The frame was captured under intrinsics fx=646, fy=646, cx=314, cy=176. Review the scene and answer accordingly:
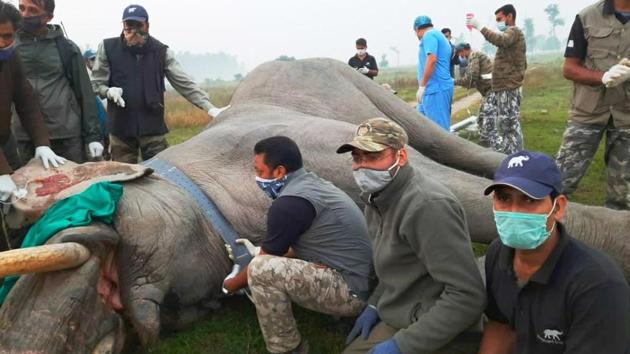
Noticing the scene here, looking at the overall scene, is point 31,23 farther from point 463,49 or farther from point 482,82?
point 463,49

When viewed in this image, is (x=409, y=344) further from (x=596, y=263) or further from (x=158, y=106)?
(x=158, y=106)

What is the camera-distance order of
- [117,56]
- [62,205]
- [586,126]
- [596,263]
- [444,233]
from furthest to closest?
[117,56] < [586,126] < [62,205] < [444,233] < [596,263]

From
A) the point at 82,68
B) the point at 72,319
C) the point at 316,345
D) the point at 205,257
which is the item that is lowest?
the point at 316,345

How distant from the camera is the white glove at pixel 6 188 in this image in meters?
3.81

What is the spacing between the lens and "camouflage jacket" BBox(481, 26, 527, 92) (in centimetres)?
868

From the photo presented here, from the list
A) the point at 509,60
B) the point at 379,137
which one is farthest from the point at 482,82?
the point at 379,137

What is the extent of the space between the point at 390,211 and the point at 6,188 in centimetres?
229

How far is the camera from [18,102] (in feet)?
15.6

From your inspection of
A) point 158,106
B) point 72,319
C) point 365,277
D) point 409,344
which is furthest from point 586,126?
point 72,319

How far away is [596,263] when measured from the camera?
2.39m

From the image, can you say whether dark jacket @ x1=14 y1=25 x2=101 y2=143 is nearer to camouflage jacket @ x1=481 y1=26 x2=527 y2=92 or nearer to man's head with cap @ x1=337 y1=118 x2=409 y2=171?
man's head with cap @ x1=337 y1=118 x2=409 y2=171

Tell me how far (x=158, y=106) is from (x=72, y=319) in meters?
3.58

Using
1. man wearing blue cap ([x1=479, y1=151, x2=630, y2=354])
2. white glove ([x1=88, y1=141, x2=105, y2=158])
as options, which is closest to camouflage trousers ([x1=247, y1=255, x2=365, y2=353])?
man wearing blue cap ([x1=479, y1=151, x2=630, y2=354])

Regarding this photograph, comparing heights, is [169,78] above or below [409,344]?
above
